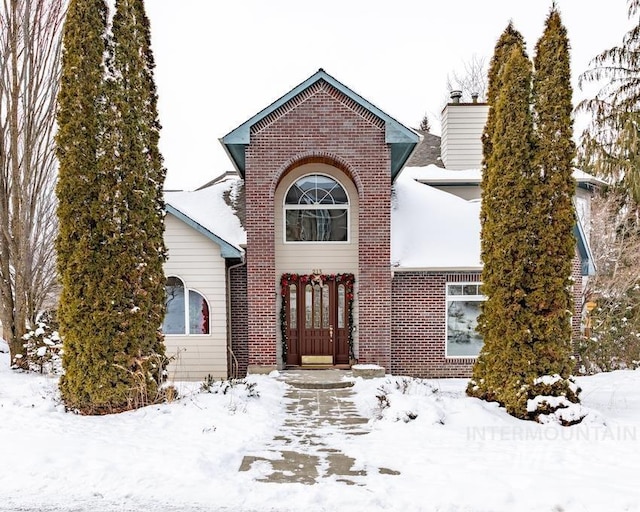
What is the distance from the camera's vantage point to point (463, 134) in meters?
14.8

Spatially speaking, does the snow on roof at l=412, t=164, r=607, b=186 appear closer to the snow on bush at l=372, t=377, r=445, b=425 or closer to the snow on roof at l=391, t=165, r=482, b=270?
the snow on roof at l=391, t=165, r=482, b=270

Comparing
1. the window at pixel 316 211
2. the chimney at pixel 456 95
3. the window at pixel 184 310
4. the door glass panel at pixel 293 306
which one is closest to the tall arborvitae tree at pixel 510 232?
the window at pixel 316 211

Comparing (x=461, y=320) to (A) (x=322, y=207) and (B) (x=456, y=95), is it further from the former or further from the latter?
(B) (x=456, y=95)

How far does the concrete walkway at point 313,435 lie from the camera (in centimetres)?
492

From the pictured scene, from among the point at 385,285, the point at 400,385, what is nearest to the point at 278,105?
the point at 385,285

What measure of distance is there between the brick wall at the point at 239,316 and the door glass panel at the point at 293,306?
1134mm

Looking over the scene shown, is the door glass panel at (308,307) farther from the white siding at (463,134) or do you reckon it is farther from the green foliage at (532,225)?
the white siding at (463,134)

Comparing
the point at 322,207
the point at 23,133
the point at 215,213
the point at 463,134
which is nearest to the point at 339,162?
the point at 322,207

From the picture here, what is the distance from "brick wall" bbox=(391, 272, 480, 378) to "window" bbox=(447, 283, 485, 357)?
18cm

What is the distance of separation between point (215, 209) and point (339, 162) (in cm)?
388

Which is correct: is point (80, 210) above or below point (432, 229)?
below

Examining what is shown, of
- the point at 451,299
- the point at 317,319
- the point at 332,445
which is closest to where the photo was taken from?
the point at 332,445

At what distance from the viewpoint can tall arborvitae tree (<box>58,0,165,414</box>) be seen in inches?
269

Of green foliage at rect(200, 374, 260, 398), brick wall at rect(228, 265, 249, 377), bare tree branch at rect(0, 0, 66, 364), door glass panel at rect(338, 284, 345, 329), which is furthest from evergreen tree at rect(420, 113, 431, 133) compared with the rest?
green foliage at rect(200, 374, 260, 398)
